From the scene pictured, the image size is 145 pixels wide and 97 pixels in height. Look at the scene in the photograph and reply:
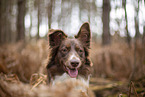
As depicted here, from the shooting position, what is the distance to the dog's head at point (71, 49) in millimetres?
2670

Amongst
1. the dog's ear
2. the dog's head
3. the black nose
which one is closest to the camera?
the black nose

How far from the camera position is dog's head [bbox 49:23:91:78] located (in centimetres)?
267

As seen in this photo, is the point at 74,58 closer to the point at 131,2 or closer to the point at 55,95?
the point at 55,95

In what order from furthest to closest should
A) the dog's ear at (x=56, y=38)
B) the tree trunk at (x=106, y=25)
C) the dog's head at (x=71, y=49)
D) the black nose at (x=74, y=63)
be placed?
the tree trunk at (x=106, y=25) < the dog's ear at (x=56, y=38) < the dog's head at (x=71, y=49) < the black nose at (x=74, y=63)

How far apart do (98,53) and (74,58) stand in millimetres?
5706

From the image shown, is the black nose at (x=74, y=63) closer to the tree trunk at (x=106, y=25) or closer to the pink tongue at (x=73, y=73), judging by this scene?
the pink tongue at (x=73, y=73)

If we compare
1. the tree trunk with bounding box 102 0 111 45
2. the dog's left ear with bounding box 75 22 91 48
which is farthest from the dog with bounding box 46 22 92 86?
the tree trunk with bounding box 102 0 111 45

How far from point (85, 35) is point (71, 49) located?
1.81ft

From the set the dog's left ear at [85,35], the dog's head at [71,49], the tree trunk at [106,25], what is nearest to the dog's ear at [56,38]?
the dog's head at [71,49]

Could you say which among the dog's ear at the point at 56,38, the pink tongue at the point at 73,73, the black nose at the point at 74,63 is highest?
the dog's ear at the point at 56,38

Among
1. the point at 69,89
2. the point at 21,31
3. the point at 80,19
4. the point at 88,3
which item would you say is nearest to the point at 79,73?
the point at 69,89

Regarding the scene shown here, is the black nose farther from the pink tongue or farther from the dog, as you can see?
the pink tongue

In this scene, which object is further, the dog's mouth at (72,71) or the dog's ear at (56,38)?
the dog's ear at (56,38)

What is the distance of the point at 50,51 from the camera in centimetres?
312
